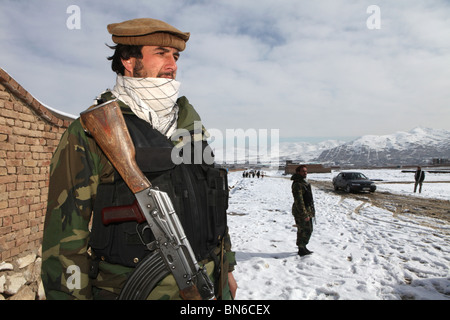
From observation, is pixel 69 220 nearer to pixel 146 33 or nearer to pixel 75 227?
pixel 75 227

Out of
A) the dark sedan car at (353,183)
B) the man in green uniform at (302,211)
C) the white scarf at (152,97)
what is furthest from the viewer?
the dark sedan car at (353,183)

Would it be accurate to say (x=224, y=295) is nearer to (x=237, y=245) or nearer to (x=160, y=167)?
(x=160, y=167)

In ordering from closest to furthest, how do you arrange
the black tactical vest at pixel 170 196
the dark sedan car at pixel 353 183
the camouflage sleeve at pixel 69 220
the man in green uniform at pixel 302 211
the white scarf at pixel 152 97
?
the camouflage sleeve at pixel 69 220
the black tactical vest at pixel 170 196
the white scarf at pixel 152 97
the man in green uniform at pixel 302 211
the dark sedan car at pixel 353 183

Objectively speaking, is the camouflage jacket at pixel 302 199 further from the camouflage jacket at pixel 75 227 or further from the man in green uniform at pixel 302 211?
the camouflage jacket at pixel 75 227

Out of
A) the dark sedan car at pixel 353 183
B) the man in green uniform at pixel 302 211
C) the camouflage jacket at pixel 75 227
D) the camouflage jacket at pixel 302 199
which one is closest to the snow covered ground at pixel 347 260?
the man in green uniform at pixel 302 211

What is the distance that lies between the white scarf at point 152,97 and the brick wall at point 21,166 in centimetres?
362

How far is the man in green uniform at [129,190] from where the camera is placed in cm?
122

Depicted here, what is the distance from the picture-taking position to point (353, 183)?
55.3ft

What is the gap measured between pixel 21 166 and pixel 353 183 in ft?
56.9

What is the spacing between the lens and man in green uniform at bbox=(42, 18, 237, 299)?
1225 millimetres

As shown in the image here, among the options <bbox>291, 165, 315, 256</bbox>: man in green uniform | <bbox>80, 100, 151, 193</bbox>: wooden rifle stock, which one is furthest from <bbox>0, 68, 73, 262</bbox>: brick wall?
<bbox>291, 165, 315, 256</bbox>: man in green uniform

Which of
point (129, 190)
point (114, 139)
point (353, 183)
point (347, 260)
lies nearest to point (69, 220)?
point (129, 190)

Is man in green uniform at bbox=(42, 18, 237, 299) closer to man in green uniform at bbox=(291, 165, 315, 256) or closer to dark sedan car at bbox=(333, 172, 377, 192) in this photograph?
man in green uniform at bbox=(291, 165, 315, 256)
